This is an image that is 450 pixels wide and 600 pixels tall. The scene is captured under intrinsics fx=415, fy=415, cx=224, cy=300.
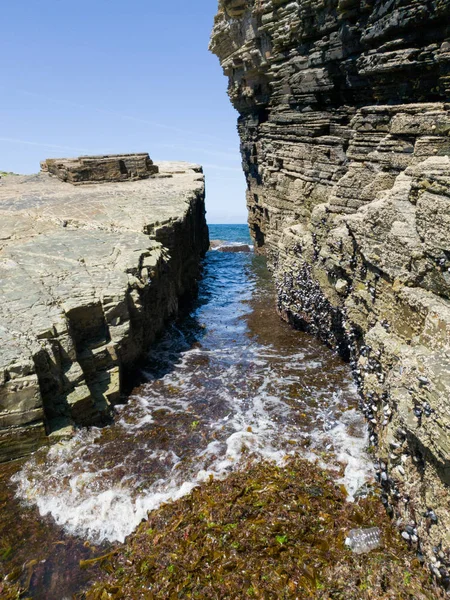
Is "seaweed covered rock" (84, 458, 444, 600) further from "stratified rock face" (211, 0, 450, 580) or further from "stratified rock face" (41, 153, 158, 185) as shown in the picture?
"stratified rock face" (41, 153, 158, 185)

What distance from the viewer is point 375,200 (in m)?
8.52

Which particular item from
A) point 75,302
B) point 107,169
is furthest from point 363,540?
point 107,169

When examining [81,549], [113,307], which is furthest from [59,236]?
[81,549]

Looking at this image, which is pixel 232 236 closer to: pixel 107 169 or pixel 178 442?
pixel 107 169

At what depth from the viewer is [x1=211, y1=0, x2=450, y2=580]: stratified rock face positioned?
5.16 metres

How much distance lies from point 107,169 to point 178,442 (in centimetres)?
1623

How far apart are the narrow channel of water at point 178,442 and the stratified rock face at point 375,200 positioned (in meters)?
0.95

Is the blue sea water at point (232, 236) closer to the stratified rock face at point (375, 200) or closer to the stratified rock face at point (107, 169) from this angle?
the stratified rock face at point (107, 169)

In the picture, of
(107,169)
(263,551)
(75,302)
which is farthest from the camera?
(107,169)

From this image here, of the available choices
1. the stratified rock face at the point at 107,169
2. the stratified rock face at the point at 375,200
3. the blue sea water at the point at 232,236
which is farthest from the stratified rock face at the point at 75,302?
the blue sea water at the point at 232,236

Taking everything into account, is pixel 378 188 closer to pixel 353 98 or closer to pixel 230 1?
pixel 353 98

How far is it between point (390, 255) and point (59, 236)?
8974mm

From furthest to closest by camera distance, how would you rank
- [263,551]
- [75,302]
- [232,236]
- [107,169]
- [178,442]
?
1. [232,236]
2. [107,169]
3. [75,302]
4. [178,442]
5. [263,551]

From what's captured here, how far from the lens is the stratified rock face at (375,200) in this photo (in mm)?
5164
